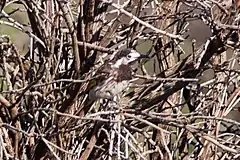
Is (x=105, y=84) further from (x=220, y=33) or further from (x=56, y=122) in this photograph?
(x=220, y=33)

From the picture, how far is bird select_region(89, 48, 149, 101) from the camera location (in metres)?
2.58

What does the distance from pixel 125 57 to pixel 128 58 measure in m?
0.01

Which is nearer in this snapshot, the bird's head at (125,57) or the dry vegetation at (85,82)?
the dry vegetation at (85,82)

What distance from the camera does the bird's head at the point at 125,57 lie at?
2.56 metres

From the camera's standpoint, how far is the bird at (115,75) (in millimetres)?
2578

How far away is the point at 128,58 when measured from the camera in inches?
101

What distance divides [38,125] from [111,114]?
40 centimetres

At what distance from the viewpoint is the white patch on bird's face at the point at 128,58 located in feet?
8.44

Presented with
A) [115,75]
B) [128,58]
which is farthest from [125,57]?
[115,75]

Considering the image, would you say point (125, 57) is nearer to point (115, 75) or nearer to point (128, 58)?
point (128, 58)

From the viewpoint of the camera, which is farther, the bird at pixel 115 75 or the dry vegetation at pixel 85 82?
the bird at pixel 115 75

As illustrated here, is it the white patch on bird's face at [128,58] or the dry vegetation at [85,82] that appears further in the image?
the white patch on bird's face at [128,58]

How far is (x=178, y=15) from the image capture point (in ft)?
8.84

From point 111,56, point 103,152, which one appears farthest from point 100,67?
point 103,152
